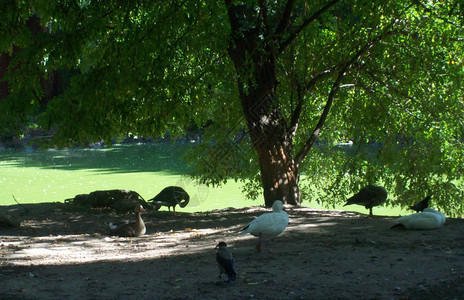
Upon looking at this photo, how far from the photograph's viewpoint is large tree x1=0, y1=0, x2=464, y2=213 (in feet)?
25.1

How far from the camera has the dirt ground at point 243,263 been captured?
15.6 ft

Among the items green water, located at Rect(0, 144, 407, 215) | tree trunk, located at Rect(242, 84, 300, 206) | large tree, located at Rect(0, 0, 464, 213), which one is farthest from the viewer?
green water, located at Rect(0, 144, 407, 215)

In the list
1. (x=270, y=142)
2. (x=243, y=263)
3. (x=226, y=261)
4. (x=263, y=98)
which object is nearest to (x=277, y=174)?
(x=270, y=142)

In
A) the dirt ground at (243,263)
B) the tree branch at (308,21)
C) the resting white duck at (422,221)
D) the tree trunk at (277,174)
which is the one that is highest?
the tree branch at (308,21)

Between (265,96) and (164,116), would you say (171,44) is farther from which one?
(265,96)

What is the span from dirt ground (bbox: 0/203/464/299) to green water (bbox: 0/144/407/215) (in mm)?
6608

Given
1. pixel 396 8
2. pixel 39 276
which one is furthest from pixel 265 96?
pixel 39 276

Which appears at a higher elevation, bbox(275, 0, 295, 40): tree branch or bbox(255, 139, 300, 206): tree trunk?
bbox(275, 0, 295, 40): tree branch

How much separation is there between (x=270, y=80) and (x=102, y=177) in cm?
1812

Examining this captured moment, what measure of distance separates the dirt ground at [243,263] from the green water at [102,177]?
661 centimetres

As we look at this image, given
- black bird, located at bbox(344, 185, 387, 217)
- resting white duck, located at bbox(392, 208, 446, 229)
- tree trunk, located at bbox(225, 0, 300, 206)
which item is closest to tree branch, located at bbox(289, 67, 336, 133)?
tree trunk, located at bbox(225, 0, 300, 206)

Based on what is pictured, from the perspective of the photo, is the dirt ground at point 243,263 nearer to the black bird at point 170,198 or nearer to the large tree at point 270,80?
→ the large tree at point 270,80

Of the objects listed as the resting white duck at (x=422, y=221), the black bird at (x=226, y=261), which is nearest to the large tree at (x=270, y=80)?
the resting white duck at (x=422, y=221)

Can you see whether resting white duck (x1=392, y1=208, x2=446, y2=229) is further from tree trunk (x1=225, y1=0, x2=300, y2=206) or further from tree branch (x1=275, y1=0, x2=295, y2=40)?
tree branch (x1=275, y1=0, x2=295, y2=40)
